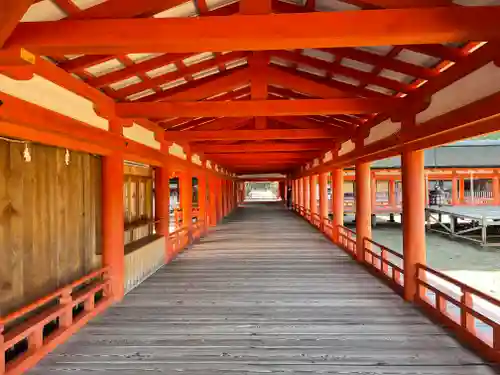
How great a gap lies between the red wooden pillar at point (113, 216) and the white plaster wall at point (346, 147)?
6184 millimetres

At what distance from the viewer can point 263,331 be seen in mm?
4793

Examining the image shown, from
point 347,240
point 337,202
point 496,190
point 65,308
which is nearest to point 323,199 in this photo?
point 337,202

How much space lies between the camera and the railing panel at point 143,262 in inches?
266

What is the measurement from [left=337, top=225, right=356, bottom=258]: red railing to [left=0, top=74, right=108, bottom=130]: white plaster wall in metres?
7.39

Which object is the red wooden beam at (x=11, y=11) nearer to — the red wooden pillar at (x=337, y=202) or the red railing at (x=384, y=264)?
the red railing at (x=384, y=264)

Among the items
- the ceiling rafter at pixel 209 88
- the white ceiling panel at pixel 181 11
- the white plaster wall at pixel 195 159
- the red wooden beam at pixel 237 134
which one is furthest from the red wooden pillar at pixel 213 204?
the white ceiling panel at pixel 181 11

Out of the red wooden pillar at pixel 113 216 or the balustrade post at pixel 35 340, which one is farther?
the red wooden pillar at pixel 113 216

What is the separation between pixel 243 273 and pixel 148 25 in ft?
20.4

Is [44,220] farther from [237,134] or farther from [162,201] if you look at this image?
[237,134]

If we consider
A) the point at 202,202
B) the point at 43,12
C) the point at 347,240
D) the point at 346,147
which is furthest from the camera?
the point at 202,202

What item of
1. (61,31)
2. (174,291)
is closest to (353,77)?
(61,31)

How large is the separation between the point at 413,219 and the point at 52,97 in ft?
18.7

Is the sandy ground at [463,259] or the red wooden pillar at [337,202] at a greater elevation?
the red wooden pillar at [337,202]

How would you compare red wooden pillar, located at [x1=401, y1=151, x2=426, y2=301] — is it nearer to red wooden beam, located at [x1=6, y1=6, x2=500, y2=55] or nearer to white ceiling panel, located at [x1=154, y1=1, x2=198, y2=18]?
red wooden beam, located at [x1=6, y1=6, x2=500, y2=55]
